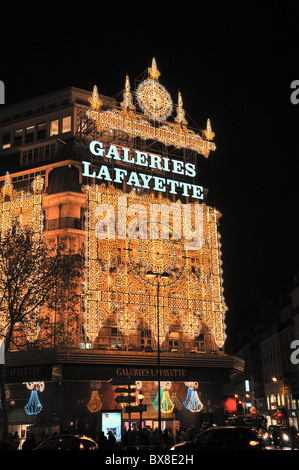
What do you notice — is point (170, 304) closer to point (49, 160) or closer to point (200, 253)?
point (200, 253)

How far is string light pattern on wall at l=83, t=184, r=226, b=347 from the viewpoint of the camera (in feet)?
164

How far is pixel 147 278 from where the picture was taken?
2072 inches

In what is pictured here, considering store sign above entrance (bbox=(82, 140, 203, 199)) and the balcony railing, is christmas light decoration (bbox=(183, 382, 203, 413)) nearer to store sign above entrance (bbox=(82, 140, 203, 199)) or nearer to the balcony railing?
the balcony railing

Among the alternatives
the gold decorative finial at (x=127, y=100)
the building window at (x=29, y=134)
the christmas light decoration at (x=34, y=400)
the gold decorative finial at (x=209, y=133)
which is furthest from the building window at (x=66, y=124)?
the christmas light decoration at (x=34, y=400)

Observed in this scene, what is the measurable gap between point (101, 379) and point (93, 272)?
29.2 feet

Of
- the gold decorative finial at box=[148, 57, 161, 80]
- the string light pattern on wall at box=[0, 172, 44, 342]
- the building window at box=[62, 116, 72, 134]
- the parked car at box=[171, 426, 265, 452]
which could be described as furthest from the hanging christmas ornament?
the gold decorative finial at box=[148, 57, 161, 80]

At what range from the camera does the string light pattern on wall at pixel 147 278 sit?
4997 centimetres

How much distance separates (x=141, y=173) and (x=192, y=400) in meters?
22.2

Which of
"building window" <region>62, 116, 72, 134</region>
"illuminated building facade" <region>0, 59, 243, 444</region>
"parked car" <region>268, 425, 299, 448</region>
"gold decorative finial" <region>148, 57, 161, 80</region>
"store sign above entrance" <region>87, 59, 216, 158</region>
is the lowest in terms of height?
"parked car" <region>268, 425, 299, 448</region>

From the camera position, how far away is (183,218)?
56938 millimetres

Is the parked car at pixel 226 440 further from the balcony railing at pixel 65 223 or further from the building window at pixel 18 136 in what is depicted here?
the building window at pixel 18 136

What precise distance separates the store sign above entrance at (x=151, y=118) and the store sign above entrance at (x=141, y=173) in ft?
6.05

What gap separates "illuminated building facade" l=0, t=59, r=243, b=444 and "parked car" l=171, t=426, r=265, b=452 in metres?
24.2

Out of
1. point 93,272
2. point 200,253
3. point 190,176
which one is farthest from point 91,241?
point 190,176
